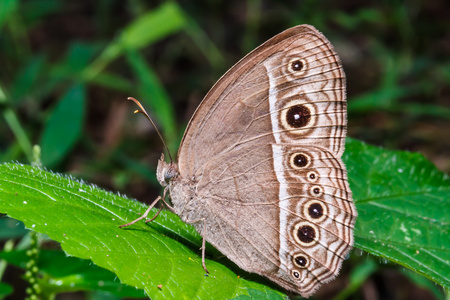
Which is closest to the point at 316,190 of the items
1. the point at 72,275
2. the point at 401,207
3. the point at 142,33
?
the point at 401,207

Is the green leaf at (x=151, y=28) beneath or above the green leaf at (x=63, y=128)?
above

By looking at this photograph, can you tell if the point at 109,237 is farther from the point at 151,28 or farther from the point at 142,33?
the point at 151,28

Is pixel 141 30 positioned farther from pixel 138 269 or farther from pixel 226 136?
pixel 138 269

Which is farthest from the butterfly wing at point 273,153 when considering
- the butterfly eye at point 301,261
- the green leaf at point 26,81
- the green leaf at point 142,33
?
the green leaf at point 26,81

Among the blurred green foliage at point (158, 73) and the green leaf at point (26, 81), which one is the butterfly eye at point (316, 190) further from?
the green leaf at point (26, 81)

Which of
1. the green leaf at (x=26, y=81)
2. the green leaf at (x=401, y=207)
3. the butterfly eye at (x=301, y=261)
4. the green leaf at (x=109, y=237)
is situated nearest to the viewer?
the green leaf at (x=109, y=237)

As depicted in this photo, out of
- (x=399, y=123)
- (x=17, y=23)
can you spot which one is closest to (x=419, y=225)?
(x=399, y=123)

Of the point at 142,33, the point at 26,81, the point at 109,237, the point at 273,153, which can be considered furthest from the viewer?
the point at 142,33
